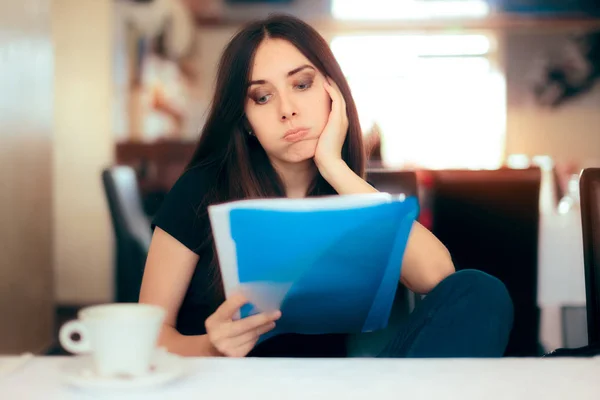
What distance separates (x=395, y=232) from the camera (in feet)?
2.57

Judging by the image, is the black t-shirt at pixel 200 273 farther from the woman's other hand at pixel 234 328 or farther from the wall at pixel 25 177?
the wall at pixel 25 177

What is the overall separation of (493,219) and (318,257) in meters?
1.12

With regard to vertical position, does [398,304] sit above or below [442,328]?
below

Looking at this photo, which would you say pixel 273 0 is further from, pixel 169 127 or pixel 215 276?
pixel 215 276

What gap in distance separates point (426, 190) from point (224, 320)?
1156 millimetres

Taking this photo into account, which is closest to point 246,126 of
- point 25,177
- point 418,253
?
point 418,253

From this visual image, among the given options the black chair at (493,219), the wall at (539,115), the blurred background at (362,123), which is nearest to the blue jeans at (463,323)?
the blurred background at (362,123)

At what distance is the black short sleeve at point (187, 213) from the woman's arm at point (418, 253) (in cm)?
20

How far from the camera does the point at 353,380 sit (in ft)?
1.86

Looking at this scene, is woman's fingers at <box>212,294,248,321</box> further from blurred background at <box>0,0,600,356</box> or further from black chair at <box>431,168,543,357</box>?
black chair at <box>431,168,543,357</box>

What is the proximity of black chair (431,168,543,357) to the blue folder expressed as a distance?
0.91m

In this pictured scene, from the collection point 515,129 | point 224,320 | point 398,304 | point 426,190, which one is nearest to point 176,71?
point 515,129

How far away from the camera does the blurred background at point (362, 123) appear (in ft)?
5.90

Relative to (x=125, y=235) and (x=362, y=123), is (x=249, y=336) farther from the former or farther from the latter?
(x=125, y=235)
